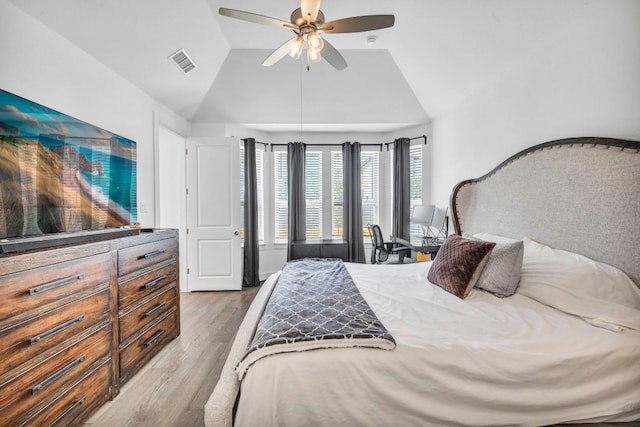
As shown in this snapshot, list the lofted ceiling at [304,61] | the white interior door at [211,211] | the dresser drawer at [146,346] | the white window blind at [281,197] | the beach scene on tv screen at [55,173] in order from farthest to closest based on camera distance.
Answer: the white window blind at [281,197]
the white interior door at [211,211]
the lofted ceiling at [304,61]
the dresser drawer at [146,346]
the beach scene on tv screen at [55,173]

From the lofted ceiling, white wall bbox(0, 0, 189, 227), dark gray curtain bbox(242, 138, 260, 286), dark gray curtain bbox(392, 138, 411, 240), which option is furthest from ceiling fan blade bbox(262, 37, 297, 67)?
dark gray curtain bbox(392, 138, 411, 240)

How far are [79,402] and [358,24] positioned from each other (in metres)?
2.88

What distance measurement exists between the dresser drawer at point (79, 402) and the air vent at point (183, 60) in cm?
279

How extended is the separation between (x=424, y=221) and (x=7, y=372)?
3997 millimetres

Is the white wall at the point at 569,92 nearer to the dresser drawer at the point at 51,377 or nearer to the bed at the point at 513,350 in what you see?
the bed at the point at 513,350

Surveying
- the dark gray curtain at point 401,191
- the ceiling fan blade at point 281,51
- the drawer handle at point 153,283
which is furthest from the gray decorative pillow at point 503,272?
the dark gray curtain at point 401,191

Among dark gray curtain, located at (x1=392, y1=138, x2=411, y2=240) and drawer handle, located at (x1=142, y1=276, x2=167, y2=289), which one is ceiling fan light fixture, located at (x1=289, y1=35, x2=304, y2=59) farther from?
dark gray curtain, located at (x1=392, y1=138, x2=411, y2=240)

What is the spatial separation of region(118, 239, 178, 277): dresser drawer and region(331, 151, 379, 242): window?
2.84m

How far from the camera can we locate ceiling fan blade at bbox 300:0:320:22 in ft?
5.83

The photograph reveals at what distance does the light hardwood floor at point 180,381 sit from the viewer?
1710 millimetres

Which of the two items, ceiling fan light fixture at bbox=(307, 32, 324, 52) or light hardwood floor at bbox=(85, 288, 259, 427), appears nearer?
light hardwood floor at bbox=(85, 288, 259, 427)

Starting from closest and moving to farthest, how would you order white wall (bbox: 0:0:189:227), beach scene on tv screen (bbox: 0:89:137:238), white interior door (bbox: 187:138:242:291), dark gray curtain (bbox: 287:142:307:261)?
beach scene on tv screen (bbox: 0:89:137:238), white wall (bbox: 0:0:189:227), white interior door (bbox: 187:138:242:291), dark gray curtain (bbox: 287:142:307:261)

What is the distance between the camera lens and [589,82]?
6.30 feet

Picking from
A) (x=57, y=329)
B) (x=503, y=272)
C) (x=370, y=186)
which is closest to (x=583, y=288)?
(x=503, y=272)
